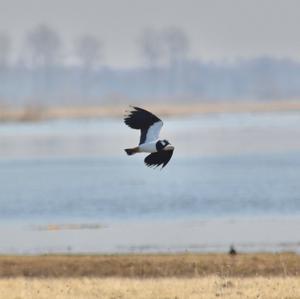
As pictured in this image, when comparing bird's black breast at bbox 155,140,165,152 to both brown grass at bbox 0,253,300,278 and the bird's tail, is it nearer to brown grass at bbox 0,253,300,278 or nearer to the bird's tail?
the bird's tail

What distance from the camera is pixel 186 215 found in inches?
1029

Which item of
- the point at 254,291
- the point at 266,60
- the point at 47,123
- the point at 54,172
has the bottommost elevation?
the point at 254,291

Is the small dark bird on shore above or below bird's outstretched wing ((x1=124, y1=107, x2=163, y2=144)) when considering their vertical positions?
below

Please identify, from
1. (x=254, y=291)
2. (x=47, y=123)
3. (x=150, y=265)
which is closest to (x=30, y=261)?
(x=150, y=265)

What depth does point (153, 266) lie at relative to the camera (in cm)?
1769

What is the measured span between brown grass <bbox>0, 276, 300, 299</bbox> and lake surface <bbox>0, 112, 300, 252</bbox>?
5714 mm

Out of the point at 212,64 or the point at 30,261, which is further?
the point at 212,64

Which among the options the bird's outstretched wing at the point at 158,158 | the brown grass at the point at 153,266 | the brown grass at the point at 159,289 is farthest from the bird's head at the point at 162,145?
the brown grass at the point at 153,266

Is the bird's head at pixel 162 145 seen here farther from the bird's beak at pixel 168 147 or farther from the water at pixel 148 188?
the water at pixel 148 188

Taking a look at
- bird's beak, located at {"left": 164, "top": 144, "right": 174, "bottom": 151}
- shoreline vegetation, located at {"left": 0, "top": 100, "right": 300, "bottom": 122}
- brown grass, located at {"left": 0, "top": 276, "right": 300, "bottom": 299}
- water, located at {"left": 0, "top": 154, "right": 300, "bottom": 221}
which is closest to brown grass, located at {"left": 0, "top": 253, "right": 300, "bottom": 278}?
brown grass, located at {"left": 0, "top": 276, "right": 300, "bottom": 299}

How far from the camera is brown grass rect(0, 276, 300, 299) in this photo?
43.0ft

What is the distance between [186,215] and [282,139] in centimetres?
2765

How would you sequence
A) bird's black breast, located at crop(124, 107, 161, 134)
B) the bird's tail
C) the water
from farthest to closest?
the water → bird's black breast, located at crop(124, 107, 161, 134) → the bird's tail

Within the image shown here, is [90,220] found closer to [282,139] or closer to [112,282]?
[112,282]
